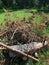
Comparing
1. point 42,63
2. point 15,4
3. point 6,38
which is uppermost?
point 6,38

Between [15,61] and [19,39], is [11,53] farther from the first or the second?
[19,39]

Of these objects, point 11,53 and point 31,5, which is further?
point 31,5

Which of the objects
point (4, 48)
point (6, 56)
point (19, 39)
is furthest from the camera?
point (19, 39)

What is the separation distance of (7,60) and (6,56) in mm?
138

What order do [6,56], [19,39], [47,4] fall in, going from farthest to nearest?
[47,4]
[19,39]
[6,56]

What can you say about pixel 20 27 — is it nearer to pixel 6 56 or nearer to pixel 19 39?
pixel 19 39

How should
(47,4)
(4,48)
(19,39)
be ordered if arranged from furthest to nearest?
1. (47,4)
2. (19,39)
3. (4,48)

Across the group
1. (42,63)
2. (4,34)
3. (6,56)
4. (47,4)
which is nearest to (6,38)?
(4,34)

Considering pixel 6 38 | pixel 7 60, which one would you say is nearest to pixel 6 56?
pixel 7 60

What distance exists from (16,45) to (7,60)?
57 centimetres

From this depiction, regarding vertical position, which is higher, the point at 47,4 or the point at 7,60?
the point at 7,60

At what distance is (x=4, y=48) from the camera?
7.65 metres

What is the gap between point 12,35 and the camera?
8.66m

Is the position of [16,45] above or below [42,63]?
above
